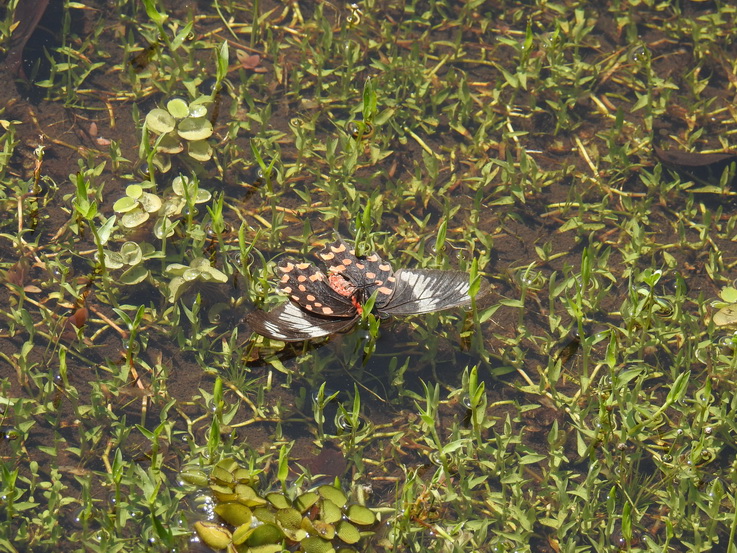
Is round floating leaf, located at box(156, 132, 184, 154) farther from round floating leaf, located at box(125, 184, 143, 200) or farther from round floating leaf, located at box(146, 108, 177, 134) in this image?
round floating leaf, located at box(125, 184, 143, 200)

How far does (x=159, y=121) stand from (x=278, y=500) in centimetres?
227

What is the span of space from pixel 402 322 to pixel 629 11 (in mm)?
2938

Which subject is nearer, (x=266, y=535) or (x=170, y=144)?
(x=266, y=535)

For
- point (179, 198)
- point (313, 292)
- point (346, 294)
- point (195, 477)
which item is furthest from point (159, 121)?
point (195, 477)

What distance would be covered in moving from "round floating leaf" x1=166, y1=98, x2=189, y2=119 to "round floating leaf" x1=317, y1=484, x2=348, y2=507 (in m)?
2.27

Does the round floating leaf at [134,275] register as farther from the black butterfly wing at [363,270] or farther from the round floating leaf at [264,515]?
the round floating leaf at [264,515]

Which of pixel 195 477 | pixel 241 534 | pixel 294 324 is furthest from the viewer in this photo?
pixel 294 324

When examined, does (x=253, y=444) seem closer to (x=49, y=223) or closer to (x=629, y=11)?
(x=49, y=223)

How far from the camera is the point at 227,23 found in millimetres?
5512

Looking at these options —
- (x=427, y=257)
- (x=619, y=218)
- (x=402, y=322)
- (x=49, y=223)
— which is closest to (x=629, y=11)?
(x=619, y=218)

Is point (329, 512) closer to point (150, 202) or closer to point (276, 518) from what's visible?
point (276, 518)

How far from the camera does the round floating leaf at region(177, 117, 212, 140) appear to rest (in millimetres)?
4793

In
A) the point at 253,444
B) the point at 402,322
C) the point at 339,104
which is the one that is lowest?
the point at 253,444

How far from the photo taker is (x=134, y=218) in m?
4.48
